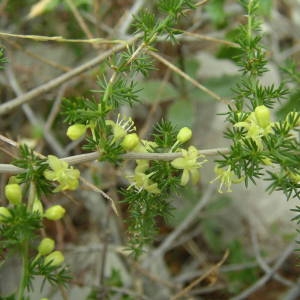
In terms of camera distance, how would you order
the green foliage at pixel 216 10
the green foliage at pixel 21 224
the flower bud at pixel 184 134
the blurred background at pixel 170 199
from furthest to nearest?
the green foliage at pixel 216 10 → the blurred background at pixel 170 199 → the flower bud at pixel 184 134 → the green foliage at pixel 21 224

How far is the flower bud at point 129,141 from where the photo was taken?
1034 millimetres

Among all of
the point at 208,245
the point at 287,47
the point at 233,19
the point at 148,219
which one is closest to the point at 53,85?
the point at 148,219

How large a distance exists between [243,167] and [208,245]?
4.83 feet

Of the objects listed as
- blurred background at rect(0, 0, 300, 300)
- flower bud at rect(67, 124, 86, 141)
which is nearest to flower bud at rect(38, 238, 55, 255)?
flower bud at rect(67, 124, 86, 141)

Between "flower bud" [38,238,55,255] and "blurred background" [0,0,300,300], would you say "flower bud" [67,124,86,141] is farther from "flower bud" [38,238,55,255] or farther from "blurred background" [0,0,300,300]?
"blurred background" [0,0,300,300]

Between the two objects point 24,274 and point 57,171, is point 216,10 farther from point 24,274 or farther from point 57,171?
point 24,274

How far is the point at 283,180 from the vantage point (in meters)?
0.98

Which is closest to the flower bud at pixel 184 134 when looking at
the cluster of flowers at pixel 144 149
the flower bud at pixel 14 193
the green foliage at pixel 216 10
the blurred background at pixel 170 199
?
Result: the cluster of flowers at pixel 144 149

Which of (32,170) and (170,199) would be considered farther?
(170,199)

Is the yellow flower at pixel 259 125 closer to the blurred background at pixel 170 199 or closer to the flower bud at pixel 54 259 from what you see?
the flower bud at pixel 54 259

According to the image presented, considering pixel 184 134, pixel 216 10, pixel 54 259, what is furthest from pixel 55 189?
pixel 216 10

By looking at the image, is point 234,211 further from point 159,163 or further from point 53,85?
point 159,163

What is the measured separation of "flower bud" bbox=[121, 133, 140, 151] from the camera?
1.03m

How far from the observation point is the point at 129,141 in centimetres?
104
